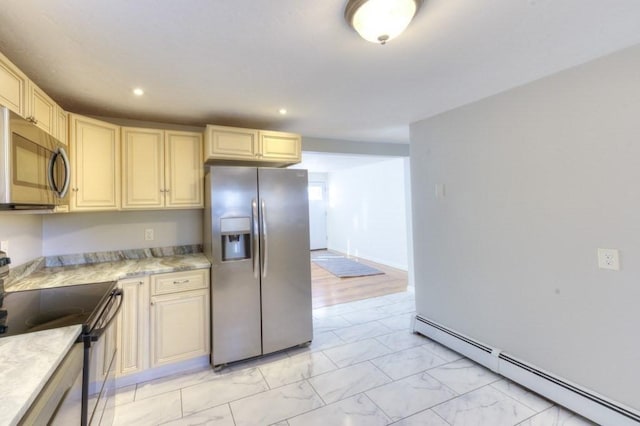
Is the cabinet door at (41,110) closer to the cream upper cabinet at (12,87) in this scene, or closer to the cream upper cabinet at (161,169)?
the cream upper cabinet at (12,87)

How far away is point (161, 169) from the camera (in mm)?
2641

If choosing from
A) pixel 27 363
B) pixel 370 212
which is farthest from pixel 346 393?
pixel 370 212

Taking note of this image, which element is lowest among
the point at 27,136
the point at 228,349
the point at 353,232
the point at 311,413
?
the point at 311,413

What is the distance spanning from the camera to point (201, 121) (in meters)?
2.84

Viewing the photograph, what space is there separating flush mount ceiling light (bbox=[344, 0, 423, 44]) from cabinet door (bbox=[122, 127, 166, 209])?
6.84 ft

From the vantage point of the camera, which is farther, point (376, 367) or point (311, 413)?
point (376, 367)

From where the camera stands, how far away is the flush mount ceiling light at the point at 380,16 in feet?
3.92

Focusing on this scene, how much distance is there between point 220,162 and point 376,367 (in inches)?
93.9

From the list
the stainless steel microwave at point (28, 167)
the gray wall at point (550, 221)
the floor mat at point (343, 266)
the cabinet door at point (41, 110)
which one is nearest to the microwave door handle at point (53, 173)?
the stainless steel microwave at point (28, 167)

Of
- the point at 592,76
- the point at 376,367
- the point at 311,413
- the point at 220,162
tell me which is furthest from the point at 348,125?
the point at 311,413

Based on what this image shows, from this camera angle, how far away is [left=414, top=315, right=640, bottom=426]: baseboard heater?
67.2 inches

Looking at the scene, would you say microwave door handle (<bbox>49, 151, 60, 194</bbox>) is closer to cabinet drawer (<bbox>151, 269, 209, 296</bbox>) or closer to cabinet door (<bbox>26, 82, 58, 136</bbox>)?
cabinet door (<bbox>26, 82, 58, 136</bbox>)

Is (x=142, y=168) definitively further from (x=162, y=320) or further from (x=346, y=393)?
(x=346, y=393)

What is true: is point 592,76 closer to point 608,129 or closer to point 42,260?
point 608,129
